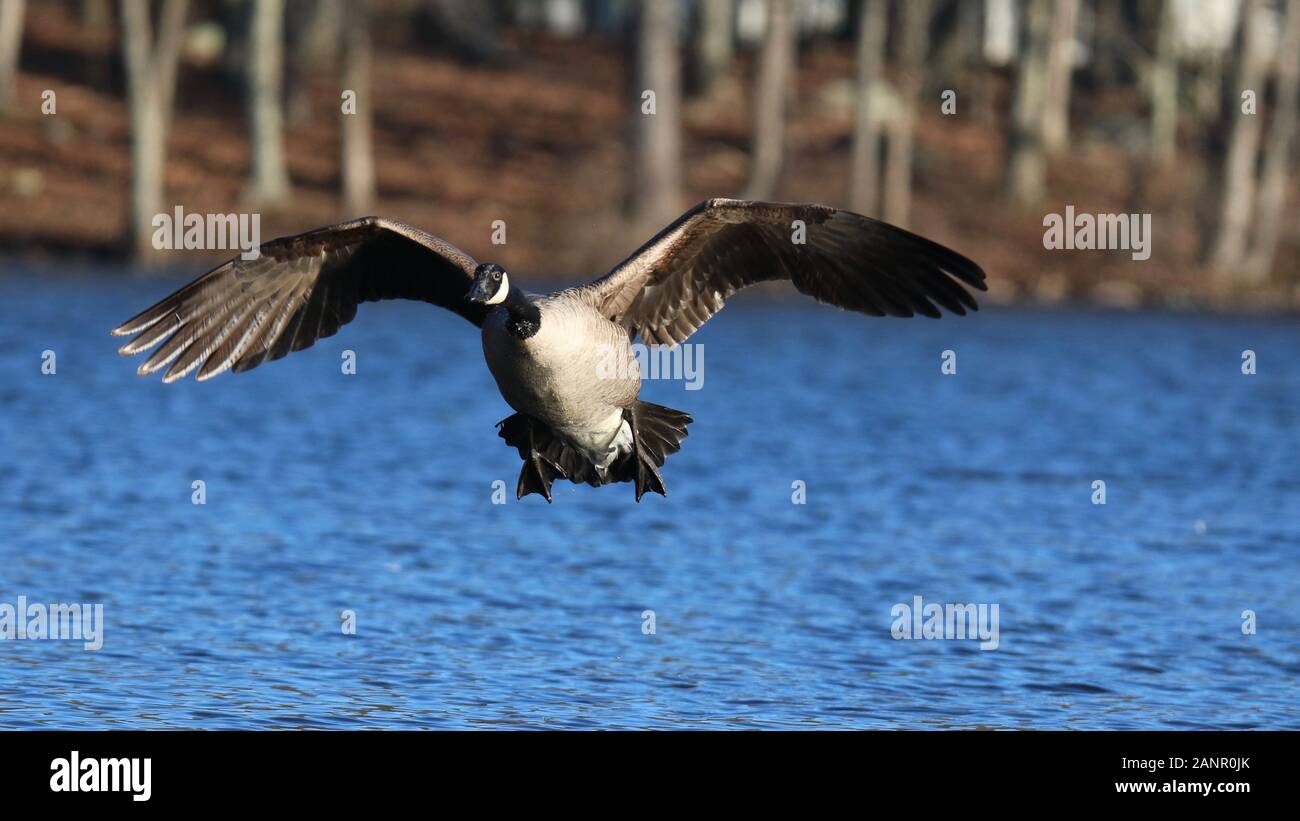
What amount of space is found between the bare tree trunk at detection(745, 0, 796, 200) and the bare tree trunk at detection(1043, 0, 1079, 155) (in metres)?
8.87

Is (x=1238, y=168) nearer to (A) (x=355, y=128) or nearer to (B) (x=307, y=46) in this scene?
(A) (x=355, y=128)

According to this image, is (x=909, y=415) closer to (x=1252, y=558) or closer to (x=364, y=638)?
(x=1252, y=558)

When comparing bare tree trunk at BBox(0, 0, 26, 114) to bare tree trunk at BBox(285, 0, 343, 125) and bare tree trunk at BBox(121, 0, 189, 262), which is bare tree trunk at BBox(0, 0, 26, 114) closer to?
bare tree trunk at BBox(285, 0, 343, 125)

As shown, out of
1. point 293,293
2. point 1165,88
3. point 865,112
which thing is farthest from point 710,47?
point 293,293

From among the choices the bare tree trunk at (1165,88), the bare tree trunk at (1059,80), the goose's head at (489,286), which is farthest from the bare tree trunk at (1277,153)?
the goose's head at (489,286)

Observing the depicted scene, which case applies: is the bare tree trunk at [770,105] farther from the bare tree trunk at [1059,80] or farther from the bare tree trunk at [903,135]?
the bare tree trunk at [1059,80]

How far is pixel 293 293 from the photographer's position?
44.7ft

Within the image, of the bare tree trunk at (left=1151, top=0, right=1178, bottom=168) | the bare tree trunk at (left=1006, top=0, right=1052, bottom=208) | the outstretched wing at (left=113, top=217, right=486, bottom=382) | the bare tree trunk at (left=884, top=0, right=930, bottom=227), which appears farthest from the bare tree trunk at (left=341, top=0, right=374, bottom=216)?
the outstretched wing at (left=113, top=217, right=486, bottom=382)

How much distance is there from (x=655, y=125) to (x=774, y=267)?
3209 cm

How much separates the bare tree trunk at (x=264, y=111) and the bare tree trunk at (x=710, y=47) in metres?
15.2

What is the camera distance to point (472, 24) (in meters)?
63.0
